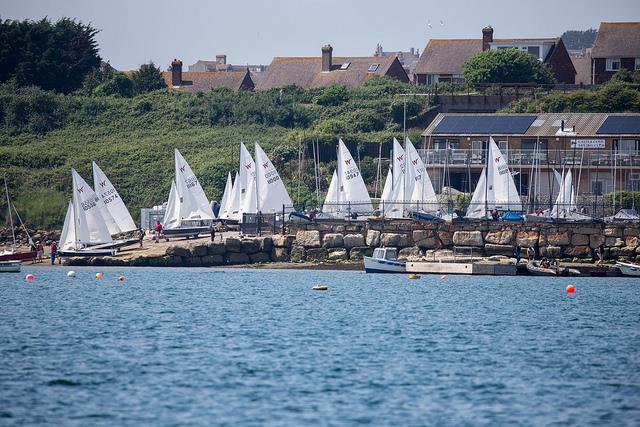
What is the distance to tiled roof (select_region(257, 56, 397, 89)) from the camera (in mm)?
110812

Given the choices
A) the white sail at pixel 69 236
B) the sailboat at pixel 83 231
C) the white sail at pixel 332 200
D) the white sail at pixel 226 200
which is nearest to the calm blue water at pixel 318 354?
the sailboat at pixel 83 231

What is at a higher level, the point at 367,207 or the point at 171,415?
the point at 367,207

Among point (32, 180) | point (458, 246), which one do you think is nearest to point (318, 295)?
point (458, 246)

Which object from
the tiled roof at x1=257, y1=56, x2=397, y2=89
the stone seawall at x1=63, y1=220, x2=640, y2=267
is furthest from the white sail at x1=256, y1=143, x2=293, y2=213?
the tiled roof at x1=257, y1=56, x2=397, y2=89

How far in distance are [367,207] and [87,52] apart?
47956 mm

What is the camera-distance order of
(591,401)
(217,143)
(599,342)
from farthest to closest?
(217,143) < (599,342) < (591,401)

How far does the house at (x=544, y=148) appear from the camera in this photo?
75438 mm

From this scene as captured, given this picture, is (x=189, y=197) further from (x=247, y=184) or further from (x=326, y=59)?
(x=326, y=59)

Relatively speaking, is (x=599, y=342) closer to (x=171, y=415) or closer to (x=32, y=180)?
(x=171, y=415)

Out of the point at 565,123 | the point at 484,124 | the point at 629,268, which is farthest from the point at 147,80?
the point at 629,268

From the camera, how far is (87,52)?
10894 centimetres

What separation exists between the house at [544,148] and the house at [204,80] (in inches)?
1480

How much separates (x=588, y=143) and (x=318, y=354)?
4785 centimetres

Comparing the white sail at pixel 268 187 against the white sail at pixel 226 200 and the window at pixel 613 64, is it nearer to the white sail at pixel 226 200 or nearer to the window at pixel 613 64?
the white sail at pixel 226 200
